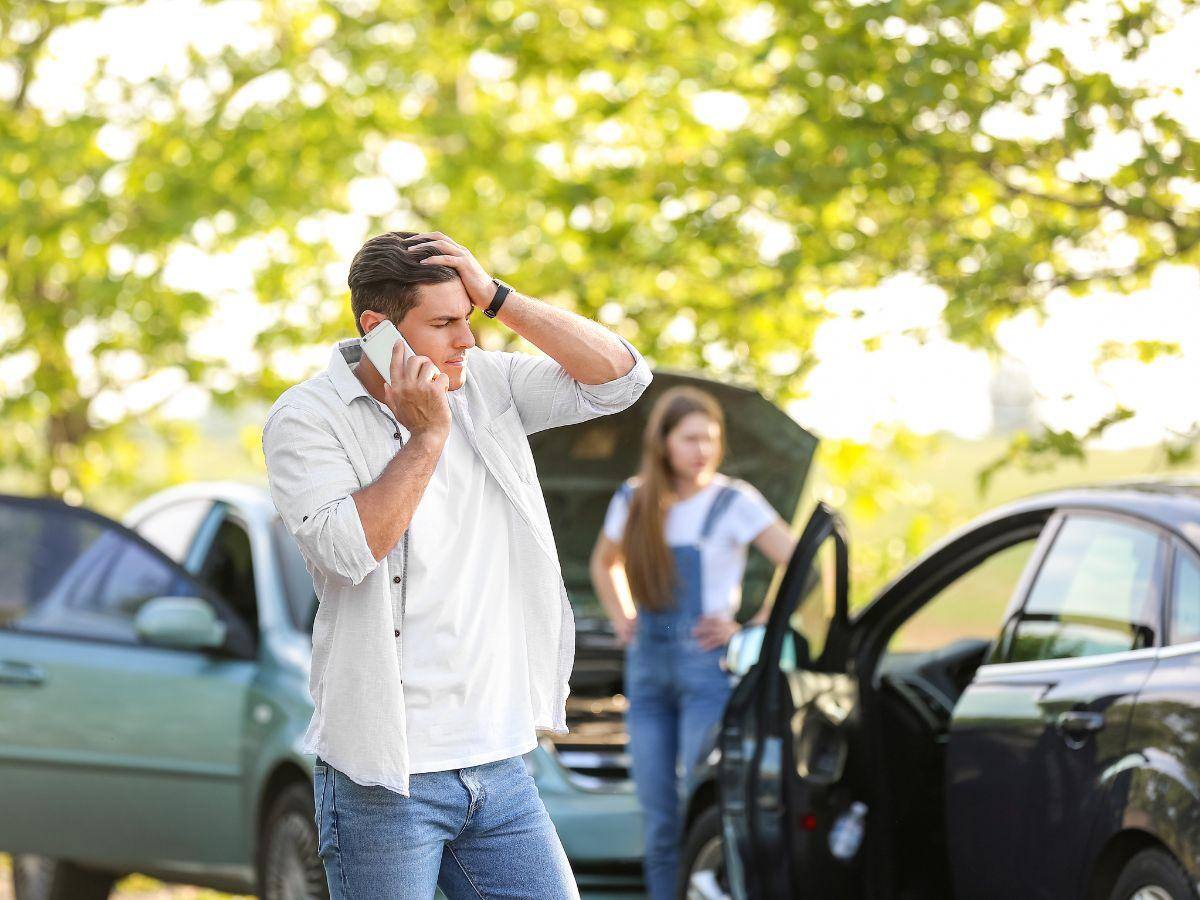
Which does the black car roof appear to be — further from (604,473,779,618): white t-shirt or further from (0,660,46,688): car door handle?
(0,660,46,688): car door handle

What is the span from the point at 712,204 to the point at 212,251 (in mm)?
5667

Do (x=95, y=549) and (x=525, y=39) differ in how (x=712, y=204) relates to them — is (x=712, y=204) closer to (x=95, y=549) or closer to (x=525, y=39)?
(x=525, y=39)

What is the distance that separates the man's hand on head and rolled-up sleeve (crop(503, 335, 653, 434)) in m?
0.24

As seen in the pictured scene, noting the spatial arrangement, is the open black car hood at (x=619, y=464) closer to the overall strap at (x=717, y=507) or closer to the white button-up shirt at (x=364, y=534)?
the overall strap at (x=717, y=507)

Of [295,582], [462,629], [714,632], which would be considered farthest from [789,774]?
[295,582]

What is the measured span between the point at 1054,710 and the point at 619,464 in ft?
9.22

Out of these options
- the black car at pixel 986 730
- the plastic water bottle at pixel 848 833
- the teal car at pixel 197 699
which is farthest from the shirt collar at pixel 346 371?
the teal car at pixel 197 699

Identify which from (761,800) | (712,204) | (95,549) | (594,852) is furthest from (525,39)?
(761,800)

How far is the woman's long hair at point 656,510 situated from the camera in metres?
6.27

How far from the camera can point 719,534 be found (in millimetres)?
6348

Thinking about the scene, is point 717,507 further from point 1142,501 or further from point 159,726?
point 159,726

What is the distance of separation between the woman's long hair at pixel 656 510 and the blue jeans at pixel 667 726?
0.16m

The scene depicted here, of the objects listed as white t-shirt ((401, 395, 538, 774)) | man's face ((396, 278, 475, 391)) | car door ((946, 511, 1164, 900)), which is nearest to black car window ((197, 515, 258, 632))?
car door ((946, 511, 1164, 900))

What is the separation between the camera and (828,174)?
888cm
